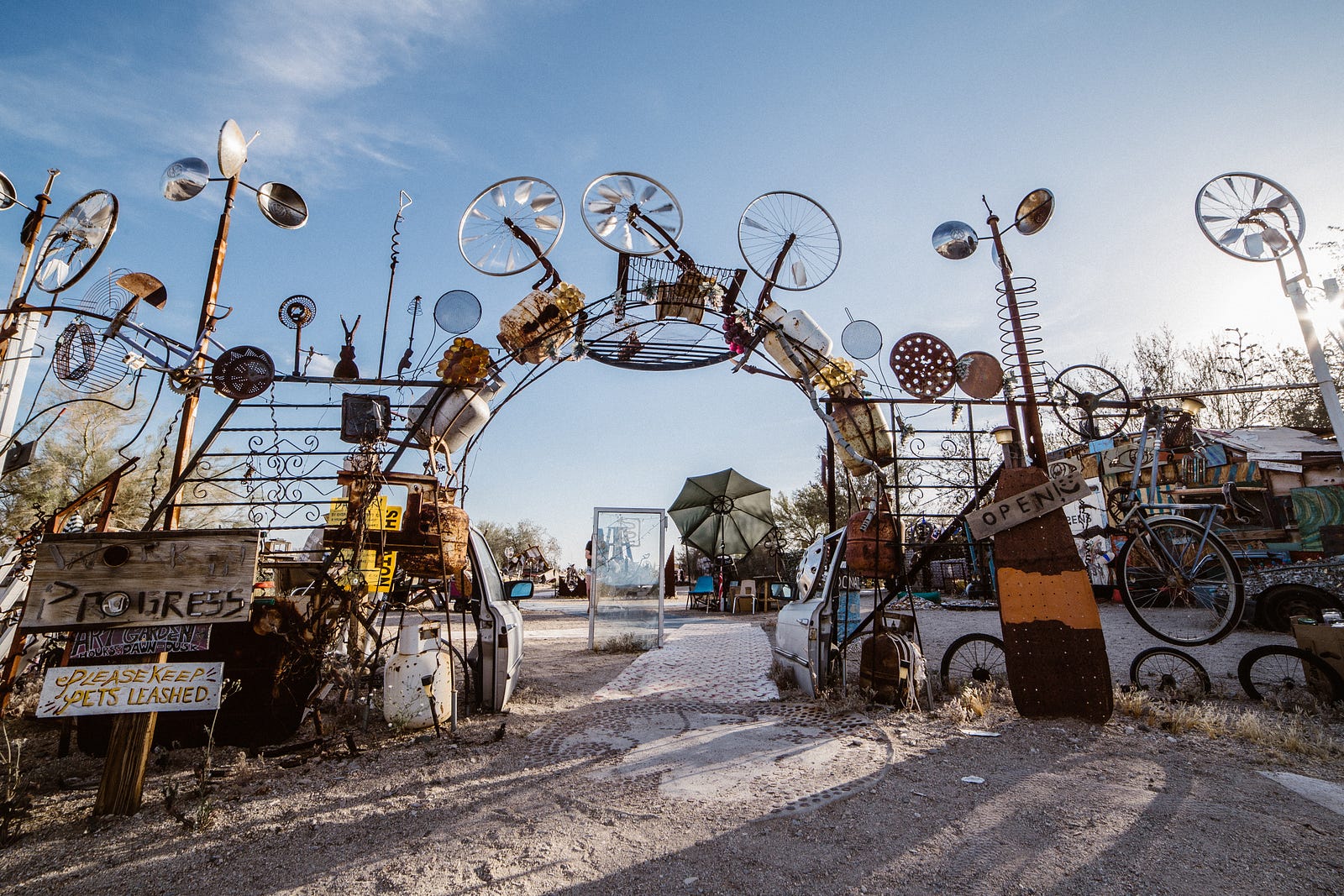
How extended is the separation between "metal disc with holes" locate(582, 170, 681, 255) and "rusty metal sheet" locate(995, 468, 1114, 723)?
4283 millimetres

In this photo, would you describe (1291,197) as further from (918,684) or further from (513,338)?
(513,338)

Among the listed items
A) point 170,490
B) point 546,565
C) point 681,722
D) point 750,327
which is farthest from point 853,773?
point 546,565

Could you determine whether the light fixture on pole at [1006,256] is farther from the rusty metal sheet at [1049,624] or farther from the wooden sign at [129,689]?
the wooden sign at [129,689]

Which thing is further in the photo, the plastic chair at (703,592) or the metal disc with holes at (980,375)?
the plastic chair at (703,592)

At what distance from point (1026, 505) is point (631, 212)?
4.72 m

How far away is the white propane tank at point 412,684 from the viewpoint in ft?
15.8

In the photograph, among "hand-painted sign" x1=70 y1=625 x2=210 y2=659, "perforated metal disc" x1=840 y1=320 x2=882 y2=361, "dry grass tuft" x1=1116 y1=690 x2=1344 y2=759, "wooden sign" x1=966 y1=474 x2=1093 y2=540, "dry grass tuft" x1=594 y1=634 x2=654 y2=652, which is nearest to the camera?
"hand-painted sign" x1=70 y1=625 x2=210 y2=659

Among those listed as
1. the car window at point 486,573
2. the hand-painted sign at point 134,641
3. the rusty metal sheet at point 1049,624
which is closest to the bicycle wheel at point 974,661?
the rusty metal sheet at point 1049,624

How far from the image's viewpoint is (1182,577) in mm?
5352

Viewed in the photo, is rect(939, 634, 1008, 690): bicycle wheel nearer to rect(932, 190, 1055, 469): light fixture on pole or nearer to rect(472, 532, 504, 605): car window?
rect(932, 190, 1055, 469): light fixture on pole

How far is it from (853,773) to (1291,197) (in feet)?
24.0

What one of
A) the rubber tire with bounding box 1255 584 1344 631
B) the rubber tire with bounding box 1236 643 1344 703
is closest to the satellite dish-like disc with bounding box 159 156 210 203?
the rubber tire with bounding box 1236 643 1344 703

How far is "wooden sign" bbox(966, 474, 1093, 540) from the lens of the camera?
5.37 m

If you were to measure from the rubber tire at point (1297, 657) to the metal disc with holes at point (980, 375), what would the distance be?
131 inches
